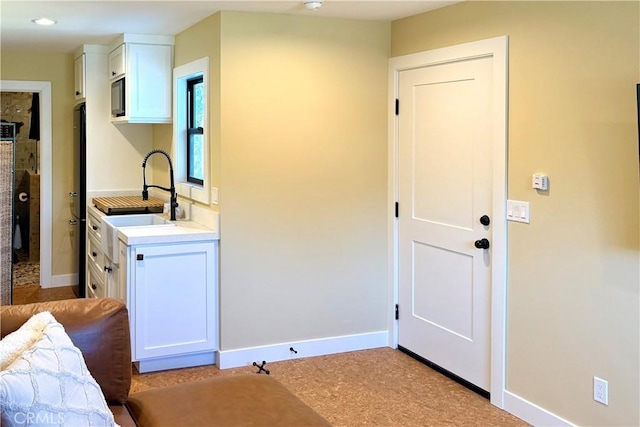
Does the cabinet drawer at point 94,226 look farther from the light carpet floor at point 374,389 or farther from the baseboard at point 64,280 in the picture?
the light carpet floor at point 374,389

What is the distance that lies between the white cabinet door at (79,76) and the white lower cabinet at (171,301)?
7.12 feet

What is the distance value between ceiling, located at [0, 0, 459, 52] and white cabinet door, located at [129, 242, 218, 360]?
4.79 feet

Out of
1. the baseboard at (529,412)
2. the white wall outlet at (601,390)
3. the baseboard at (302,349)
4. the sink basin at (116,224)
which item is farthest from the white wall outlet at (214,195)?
the white wall outlet at (601,390)

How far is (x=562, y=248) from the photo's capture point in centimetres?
315

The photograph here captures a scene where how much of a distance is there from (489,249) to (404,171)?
96 cm

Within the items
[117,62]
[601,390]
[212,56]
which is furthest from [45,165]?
[601,390]

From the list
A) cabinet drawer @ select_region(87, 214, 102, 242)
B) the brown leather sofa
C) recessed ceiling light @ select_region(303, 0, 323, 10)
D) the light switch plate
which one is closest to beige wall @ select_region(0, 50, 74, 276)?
cabinet drawer @ select_region(87, 214, 102, 242)

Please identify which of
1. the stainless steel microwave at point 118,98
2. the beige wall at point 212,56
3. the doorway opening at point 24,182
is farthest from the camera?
the doorway opening at point 24,182

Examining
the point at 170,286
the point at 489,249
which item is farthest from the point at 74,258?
the point at 489,249

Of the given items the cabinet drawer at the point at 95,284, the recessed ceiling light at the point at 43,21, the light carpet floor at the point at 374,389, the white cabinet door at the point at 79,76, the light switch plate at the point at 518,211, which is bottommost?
the light carpet floor at the point at 374,389

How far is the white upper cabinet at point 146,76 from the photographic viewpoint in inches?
192

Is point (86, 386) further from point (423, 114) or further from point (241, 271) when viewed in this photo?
point (423, 114)

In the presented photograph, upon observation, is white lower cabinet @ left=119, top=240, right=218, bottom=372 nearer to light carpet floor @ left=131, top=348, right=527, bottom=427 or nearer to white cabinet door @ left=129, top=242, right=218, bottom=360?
white cabinet door @ left=129, top=242, right=218, bottom=360

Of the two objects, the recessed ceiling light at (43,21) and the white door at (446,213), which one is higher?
the recessed ceiling light at (43,21)
